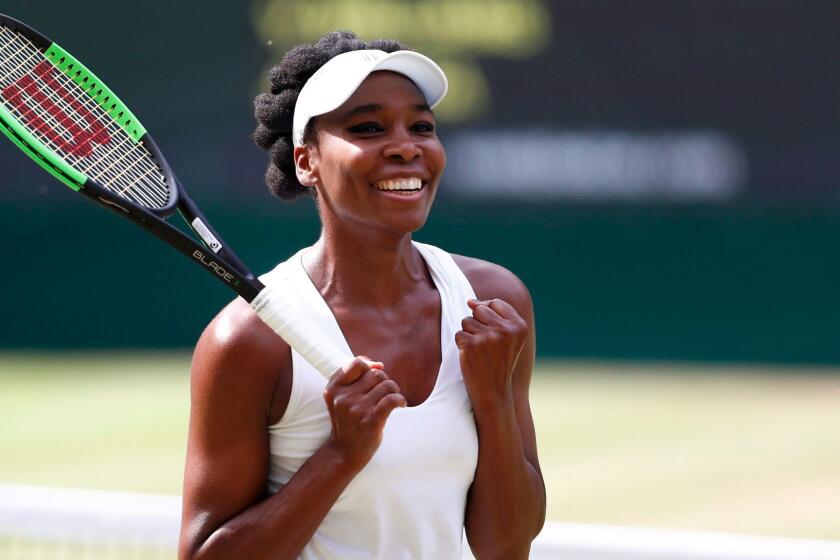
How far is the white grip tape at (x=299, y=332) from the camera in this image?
222 centimetres

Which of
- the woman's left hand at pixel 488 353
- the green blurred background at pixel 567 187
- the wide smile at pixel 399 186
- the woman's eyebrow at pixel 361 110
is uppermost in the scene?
the green blurred background at pixel 567 187

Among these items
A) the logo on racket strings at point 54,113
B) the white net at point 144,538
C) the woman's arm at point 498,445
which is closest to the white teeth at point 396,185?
the woman's arm at point 498,445

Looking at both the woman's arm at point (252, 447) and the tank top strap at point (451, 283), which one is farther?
the tank top strap at point (451, 283)

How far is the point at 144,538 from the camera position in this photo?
3.90m

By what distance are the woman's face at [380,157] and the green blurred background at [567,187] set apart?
22.3 feet

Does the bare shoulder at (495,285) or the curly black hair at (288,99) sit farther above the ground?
the curly black hair at (288,99)

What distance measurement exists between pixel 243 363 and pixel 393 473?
0.28 metres

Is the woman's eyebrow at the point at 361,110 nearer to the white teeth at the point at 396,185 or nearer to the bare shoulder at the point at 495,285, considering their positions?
the white teeth at the point at 396,185

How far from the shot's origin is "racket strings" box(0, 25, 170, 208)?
257 cm

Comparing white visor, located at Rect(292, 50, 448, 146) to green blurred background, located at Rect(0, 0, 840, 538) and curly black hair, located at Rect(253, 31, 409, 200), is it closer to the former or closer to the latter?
curly black hair, located at Rect(253, 31, 409, 200)

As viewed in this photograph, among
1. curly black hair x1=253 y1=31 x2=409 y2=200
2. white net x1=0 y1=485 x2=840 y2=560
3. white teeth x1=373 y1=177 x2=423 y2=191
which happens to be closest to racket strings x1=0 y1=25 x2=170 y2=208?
curly black hair x1=253 y1=31 x2=409 y2=200

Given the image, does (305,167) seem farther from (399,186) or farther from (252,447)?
(252,447)

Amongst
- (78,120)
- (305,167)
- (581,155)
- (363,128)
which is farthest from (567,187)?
(363,128)

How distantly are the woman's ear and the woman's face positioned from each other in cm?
4
